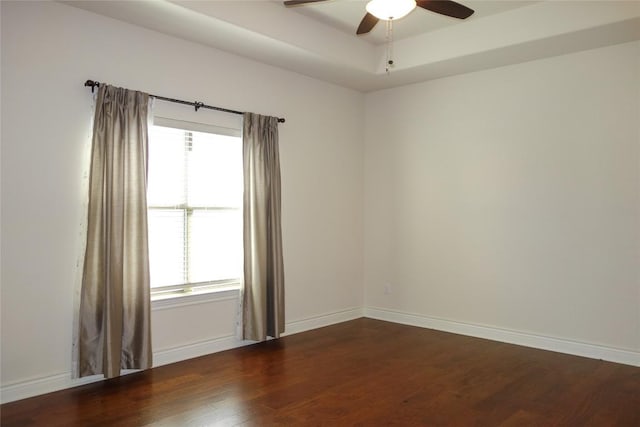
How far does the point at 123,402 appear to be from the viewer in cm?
320

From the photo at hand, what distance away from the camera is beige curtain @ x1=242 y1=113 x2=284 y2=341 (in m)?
4.53

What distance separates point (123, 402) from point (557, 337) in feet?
12.5

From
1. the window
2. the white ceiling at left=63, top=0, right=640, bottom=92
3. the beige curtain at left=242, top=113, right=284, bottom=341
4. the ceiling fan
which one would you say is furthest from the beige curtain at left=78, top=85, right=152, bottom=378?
the ceiling fan

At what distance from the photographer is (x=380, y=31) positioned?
15.8 feet

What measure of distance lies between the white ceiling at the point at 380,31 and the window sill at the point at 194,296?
2.26 m

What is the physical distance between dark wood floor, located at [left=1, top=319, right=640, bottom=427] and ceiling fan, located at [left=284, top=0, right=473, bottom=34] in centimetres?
251

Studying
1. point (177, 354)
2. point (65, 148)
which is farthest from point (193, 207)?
point (177, 354)

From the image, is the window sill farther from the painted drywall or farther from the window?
the painted drywall

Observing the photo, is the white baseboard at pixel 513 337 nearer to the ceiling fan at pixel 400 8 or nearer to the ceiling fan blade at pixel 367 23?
the ceiling fan at pixel 400 8

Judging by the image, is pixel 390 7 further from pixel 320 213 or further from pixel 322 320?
pixel 322 320

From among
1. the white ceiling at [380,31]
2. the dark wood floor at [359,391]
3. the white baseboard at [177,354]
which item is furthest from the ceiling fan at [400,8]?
the white baseboard at [177,354]

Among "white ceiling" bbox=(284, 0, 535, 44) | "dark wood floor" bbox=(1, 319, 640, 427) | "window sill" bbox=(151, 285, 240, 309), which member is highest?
"white ceiling" bbox=(284, 0, 535, 44)

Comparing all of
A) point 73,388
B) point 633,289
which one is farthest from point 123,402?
point 633,289

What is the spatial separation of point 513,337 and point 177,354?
325cm
